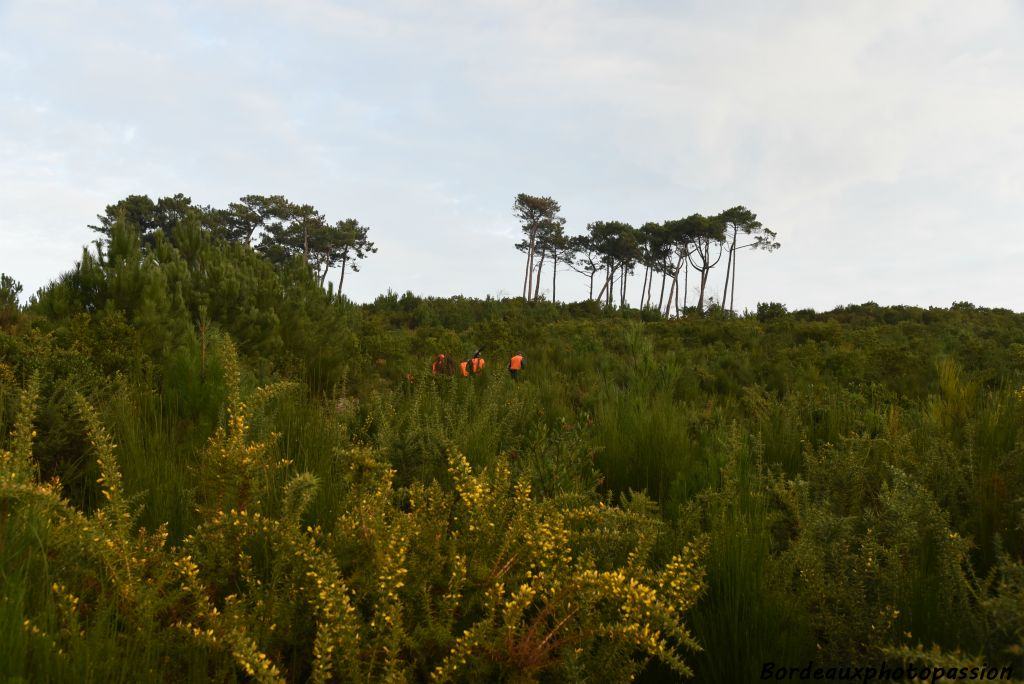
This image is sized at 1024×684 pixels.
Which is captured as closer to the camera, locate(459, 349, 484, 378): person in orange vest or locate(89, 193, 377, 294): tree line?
locate(459, 349, 484, 378): person in orange vest

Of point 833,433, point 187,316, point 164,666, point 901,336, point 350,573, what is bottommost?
point 164,666

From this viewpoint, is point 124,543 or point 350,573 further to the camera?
point 350,573

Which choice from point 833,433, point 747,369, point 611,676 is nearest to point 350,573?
point 611,676

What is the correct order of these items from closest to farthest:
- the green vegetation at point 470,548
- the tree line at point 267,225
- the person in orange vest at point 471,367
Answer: the green vegetation at point 470,548 → the person in orange vest at point 471,367 → the tree line at point 267,225

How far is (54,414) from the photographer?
3.68 metres

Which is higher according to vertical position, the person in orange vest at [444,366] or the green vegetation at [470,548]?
the person in orange vest at [444,366]

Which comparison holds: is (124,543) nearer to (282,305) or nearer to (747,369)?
(282,305)

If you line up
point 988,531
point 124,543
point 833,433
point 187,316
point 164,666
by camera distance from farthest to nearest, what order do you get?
point 187,316 < point 833,433 < point 988,531 < point 124,543 < point 164,666

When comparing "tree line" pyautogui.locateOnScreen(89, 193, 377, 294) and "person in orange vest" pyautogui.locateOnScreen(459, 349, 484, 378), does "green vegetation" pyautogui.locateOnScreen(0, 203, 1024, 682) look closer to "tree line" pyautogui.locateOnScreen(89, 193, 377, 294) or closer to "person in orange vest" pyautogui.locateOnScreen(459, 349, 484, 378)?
"person in orange vest" pyautogui.locateOnScreen(459, 349, 484, 378)

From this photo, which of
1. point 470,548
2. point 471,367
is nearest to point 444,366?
point 471,367

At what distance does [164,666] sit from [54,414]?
8.74 feet

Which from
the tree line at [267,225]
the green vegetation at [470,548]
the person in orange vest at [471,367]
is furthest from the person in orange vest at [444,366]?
the tree line at [267,225]

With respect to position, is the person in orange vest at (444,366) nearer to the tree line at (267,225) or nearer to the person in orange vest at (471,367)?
the person in orange vest at (471,367)

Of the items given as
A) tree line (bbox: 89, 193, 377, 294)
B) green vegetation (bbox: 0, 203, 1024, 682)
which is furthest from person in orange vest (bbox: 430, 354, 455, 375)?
tree line (bbox: 89, 193, 377, 294)
